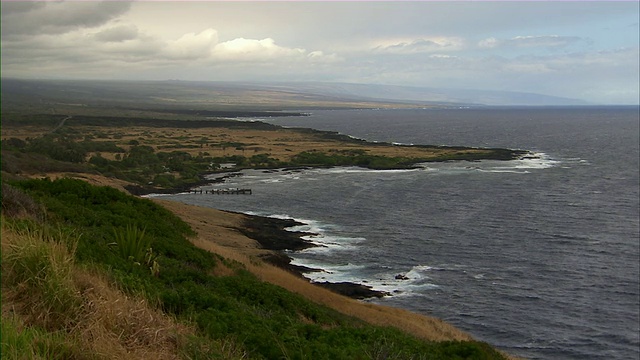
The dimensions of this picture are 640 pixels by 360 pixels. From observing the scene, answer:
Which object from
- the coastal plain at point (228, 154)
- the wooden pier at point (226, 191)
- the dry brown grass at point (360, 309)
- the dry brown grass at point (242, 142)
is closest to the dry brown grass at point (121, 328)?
the coastal plain at point (228, 154)

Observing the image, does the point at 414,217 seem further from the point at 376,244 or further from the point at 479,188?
the point at 479,188

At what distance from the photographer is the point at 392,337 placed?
11531mm

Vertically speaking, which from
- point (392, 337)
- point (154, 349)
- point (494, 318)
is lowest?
point (494, 318)

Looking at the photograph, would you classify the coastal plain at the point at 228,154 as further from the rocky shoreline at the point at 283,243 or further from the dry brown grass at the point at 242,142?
the rocky shoreline at the point at 283,243

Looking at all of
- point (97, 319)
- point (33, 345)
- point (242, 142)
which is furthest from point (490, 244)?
point (242, 142)

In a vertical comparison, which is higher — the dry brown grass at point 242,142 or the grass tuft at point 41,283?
the grass tuft at point 41,283

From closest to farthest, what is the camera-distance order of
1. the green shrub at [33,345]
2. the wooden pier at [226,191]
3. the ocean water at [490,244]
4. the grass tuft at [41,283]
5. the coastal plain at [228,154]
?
the green shrub at [33,345]
the grass tuft at [41,283]
the coastal plain at [228,154]
the ocean water at [490,244]
the wooden pier at [226,191]

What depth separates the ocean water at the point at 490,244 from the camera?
92.0ft

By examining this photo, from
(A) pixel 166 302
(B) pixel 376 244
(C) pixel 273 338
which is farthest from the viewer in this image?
(B) pixel 376 244

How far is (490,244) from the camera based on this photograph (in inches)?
1608


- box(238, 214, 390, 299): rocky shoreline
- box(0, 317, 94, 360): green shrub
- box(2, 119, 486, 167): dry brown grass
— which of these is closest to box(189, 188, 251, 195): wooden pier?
box(238, 214, 390, 299): rocky shoreline

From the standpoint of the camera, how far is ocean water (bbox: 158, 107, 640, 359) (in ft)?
92.0

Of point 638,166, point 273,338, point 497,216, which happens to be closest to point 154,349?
point 273,338

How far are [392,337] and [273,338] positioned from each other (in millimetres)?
4027
